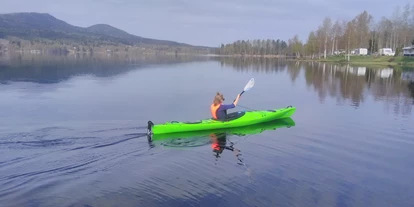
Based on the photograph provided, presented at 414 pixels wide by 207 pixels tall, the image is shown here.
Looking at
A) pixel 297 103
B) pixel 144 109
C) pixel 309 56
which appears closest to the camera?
pixel 144 109

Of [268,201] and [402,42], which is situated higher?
[402,42]

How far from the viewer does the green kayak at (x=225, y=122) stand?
1479 centimetres

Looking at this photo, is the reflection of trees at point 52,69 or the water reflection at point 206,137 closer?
the water reflection at point 206,137

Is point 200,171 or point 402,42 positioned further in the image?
point 402,42

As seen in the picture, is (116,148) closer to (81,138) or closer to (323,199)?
(81,138)

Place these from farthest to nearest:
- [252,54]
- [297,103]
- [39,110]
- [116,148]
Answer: [252,54]
[297,103]
[39,110]
[116,148]

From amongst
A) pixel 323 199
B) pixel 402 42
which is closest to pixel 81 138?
pixel 323 199

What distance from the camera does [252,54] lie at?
649 feet

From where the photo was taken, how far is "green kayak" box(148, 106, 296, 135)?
14.8 meters

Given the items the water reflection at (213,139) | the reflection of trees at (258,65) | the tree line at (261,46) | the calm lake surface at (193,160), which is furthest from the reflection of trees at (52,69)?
the tree line at (261,46)

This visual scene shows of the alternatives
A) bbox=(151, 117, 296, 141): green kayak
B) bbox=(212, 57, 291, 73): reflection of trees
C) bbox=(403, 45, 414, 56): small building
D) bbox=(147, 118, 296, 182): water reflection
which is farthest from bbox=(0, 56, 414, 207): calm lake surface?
bbox=(403, 45, 414, 56): small building

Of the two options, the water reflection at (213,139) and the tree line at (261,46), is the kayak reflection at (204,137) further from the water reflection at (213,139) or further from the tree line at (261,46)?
the tree line at (261,46)

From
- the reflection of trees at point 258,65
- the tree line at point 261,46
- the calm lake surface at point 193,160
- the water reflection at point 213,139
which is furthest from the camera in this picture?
the tree line at point 261,46

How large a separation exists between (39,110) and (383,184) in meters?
17.6
